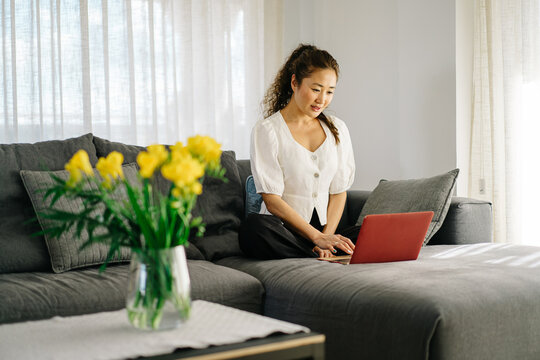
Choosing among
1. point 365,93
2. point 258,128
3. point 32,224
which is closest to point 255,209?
point 258,128

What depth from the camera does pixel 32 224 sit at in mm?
2250

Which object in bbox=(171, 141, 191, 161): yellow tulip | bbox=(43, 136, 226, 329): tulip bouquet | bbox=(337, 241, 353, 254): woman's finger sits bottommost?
bbox=(337, 241, 353, 254): woman's finger

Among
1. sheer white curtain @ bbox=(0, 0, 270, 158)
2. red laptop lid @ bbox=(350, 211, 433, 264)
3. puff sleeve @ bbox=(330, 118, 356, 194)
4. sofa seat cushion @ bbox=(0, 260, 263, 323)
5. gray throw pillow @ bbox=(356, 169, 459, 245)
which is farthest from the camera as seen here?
sheer white curtain @ bbox=(0, 0, 270, 158)

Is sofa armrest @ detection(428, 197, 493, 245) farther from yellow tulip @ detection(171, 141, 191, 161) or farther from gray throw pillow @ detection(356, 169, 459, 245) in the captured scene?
yellow tulip @ detection(171, 141, 191, 161)

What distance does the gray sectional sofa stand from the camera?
154 cm

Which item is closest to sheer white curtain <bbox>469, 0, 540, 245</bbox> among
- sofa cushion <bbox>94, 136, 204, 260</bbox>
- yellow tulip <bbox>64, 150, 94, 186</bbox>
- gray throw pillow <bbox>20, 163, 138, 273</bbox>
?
sofa cushion <bbox>94, 136, 204, 260</bbox>

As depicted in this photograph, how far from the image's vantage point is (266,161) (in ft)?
8.36

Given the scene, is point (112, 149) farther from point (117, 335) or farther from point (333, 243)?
point (117, 335)

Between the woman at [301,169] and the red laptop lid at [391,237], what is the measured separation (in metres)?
0.27

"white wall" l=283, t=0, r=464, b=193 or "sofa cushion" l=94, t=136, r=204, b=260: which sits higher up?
"white wall" l=283, t=0, r=464, b=193

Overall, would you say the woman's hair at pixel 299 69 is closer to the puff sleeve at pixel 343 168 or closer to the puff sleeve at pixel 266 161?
the puff sleeve at pixel 343 168

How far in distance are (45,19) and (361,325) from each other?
7.96 ft

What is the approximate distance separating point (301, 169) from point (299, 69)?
1.44 ft

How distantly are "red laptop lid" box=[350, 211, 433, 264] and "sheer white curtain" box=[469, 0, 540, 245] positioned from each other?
1408 mm
